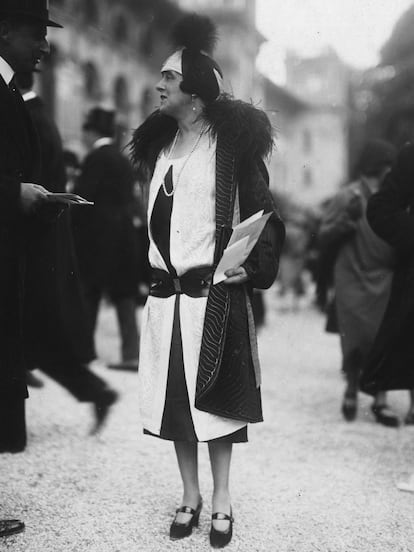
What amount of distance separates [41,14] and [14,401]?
170 cm

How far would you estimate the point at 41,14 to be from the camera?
3.07 meters

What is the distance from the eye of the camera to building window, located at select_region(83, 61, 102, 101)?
23.8 metres

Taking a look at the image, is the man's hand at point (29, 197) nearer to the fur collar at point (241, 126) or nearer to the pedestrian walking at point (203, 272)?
the pedestrian walking at point (203, 272)

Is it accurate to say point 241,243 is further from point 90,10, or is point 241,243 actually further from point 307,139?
point 307,139

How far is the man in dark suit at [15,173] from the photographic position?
281 cm

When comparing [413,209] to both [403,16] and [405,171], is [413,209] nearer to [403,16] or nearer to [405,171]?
[405,171]

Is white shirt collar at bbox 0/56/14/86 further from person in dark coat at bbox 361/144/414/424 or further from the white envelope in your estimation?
person in dark coat at bbox 361/144/414/424

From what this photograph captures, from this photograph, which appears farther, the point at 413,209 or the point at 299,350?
the point at 299,350

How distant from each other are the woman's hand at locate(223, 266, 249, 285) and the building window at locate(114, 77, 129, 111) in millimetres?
24315

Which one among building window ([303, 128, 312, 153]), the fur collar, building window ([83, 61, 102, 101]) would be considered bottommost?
the fur collar

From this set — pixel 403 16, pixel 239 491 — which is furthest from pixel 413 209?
pixel 403 16

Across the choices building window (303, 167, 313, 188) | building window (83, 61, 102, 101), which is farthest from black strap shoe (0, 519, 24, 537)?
building window (303, 167, 313, 188)

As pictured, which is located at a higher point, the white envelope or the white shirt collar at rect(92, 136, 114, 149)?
the white shirt collar at rect(92, 136, 114, 149)

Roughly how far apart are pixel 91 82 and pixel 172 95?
2230 cm
